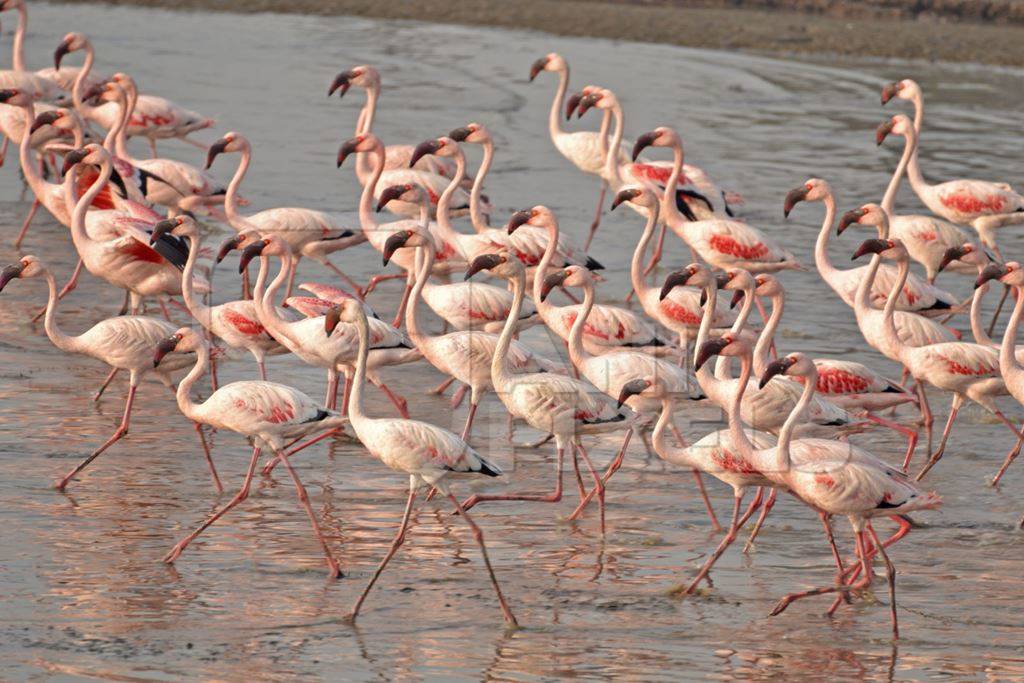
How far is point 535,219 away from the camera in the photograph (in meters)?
10.1

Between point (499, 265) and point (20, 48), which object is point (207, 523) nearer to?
point (499, 265)

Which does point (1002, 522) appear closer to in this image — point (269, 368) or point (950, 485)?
point (950, 485)

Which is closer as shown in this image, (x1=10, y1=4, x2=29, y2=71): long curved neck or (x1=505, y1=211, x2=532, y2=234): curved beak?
(x1=505, y1=211, x2=532, y2=234): curved beak

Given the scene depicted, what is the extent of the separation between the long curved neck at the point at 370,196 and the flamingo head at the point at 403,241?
86.0 inches

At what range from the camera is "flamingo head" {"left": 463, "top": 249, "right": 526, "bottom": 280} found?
8570 millimetres

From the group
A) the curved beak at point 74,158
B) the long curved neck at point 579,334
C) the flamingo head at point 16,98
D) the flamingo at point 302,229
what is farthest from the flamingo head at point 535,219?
the flamingo head at point 16,98

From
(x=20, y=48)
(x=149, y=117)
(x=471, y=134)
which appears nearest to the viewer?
(x=471, y=134)

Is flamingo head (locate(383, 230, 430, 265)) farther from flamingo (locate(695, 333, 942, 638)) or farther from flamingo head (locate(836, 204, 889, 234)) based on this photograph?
flamingo head (locate(836, 204, 889, 234))

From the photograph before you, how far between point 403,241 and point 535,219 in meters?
1.35

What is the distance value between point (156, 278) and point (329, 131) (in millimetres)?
7649

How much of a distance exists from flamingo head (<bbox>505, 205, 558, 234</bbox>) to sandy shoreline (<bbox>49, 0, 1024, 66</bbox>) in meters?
15.4

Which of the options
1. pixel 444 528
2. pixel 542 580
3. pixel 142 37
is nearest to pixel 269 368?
pixel 444 528

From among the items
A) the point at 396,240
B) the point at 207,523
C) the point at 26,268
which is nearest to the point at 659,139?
the point at 396,240

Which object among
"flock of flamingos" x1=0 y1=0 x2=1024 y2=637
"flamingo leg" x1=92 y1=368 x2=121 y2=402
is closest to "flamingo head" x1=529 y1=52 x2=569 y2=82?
"flock of flamingos" x1=0 y1=0 x2=1024 y2=637
